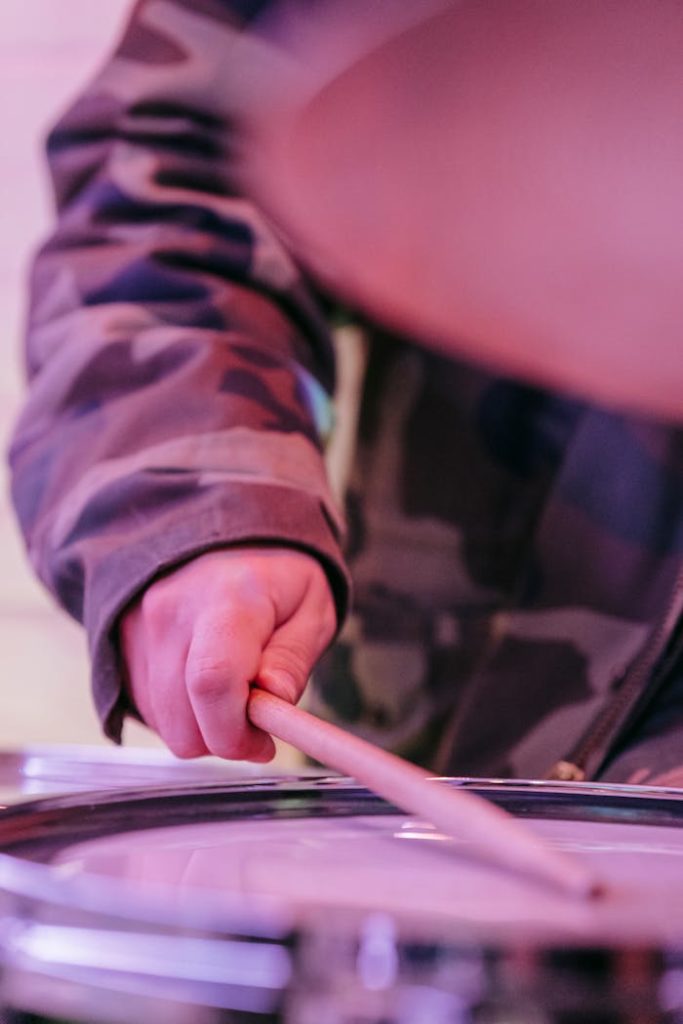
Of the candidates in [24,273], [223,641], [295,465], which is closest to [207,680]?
[223,641]

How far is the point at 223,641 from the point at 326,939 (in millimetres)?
206

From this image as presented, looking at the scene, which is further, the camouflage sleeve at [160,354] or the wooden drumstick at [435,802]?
the camouflage sleeve at [160,354]

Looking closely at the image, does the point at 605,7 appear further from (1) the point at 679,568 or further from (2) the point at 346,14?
(1) the point at 679,568

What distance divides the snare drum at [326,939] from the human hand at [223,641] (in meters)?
0.09

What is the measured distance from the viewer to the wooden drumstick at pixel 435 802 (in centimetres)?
26

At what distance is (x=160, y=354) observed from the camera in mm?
578

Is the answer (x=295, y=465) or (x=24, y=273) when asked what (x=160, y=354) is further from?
(x=24, y=273)

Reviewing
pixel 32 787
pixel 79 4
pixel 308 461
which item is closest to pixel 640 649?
pixel 308 461

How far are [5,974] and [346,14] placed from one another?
579 millimetres

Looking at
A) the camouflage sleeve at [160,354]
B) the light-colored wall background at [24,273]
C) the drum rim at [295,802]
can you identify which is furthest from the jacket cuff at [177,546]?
the light-colored wall background at [24,273]

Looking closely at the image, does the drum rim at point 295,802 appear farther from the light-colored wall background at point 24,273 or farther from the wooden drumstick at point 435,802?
the light-colored wall background at point 24,273

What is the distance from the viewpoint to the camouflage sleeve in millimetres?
495

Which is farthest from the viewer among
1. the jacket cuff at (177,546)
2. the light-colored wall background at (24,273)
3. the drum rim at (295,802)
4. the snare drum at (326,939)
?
the light-colored wall background at (24,273)

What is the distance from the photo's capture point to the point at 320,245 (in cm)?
73
